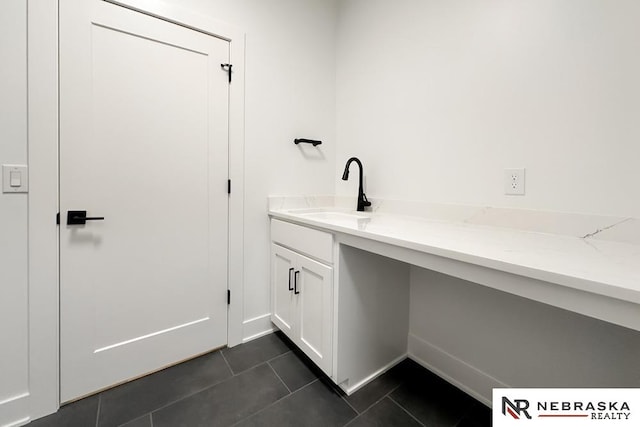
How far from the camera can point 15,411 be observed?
115 centimetres

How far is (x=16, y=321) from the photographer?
115 centimetres

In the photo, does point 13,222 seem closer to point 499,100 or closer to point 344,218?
point 344,218

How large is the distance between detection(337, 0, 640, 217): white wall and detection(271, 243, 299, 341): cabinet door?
744 millimetres

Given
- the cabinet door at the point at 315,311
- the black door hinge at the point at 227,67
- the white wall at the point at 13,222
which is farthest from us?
the black door hinge at the point at 227,67

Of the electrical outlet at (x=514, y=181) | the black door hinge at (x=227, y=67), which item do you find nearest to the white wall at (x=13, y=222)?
the black door hinge at (x=227, y=67)

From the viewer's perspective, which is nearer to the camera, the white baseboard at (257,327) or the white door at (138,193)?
the white door at (138,193)

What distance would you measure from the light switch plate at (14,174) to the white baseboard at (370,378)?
5.51 feet

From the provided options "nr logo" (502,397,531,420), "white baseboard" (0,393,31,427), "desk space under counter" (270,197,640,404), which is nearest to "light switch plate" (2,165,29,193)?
"white baseboard" (0,393,31,427)

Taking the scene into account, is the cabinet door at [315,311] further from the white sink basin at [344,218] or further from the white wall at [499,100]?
the white wall at [499,100]

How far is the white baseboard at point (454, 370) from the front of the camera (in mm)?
1297

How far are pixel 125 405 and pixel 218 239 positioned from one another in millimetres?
879

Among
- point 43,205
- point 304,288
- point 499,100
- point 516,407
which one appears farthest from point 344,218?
point 43,205

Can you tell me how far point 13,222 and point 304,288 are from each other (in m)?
1.30

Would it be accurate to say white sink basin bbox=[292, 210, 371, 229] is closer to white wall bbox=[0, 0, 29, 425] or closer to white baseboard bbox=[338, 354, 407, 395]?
white baseboard bbox=[338, 354, 407, 395]
